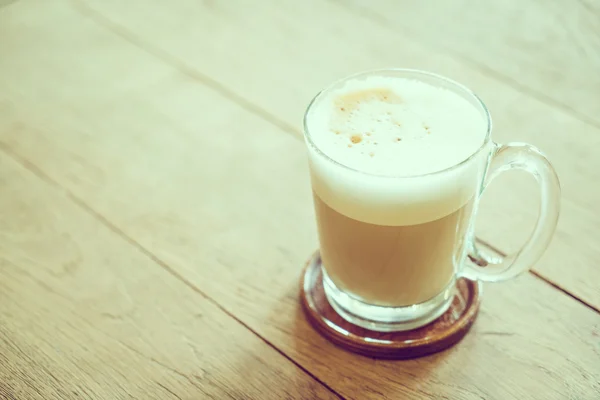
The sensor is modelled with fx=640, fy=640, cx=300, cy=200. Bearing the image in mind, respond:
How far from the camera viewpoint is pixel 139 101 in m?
0.89

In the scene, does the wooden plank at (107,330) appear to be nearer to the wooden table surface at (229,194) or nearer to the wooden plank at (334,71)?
the wooden table surface at (229,194)

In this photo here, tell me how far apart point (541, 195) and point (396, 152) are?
132mm

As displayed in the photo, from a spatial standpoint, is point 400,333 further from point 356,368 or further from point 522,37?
point 522,37

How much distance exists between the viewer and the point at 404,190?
490 mm

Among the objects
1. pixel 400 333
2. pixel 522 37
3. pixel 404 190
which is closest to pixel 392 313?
pixel 400 333

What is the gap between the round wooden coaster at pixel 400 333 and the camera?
0.57 m

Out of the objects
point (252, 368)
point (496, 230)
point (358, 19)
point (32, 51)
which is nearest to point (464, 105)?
point (496, 230)

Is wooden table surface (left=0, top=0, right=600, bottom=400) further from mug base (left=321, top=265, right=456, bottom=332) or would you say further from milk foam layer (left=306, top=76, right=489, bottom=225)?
milk foam layer (left=306, top=76, right=489, bottom=225)

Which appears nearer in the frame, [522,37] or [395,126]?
[395,126]

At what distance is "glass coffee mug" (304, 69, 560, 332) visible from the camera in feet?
1.65

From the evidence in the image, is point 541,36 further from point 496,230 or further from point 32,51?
point 32,51

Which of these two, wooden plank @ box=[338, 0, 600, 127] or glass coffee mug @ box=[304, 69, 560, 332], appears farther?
wooden plank @ box=[338, 0, 600, 127]

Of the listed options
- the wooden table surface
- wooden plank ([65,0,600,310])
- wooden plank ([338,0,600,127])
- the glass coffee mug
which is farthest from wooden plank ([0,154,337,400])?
wooden plank ([338,0,600,127])

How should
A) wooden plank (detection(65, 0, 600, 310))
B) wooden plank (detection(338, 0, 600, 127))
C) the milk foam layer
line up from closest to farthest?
the milk foam layer
wooden plank (detection(65, 0, 600, 310))
wooden plank (detection(338, 0, 600, 127))
